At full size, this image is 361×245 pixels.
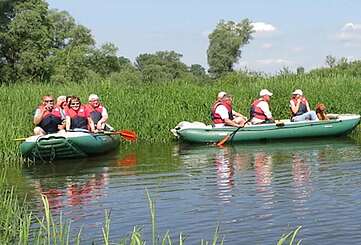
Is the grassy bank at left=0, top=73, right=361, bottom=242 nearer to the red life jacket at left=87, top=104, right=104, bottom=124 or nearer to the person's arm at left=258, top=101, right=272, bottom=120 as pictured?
the red life jacket at left=87, top=104, right=104, bottom=124

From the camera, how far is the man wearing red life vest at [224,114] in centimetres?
1514

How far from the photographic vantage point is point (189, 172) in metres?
10.6

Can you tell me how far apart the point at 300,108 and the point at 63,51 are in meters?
29.6

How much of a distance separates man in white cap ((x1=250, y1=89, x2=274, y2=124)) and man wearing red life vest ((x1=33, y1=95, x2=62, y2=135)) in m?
4.44

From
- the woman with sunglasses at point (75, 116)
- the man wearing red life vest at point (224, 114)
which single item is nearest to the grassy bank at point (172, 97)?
the woman with sunglasses at point (75, 116)

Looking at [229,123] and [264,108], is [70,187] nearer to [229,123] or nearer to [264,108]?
[229,123]


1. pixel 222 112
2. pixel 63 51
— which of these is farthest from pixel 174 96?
pixel 63 51

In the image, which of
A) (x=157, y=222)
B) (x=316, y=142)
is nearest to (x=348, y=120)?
(x=316, y=142)

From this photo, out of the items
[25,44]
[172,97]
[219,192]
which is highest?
[25,44]

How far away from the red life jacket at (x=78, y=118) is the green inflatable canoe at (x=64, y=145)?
0.40 m

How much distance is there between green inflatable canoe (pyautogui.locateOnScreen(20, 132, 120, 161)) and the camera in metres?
12.3

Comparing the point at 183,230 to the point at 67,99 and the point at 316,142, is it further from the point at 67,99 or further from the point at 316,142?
the point at 316,142

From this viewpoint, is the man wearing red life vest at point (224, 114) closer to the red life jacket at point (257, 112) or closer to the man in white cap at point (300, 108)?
the red life jacket at point (257, 112)

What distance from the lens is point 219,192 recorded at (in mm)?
8453
